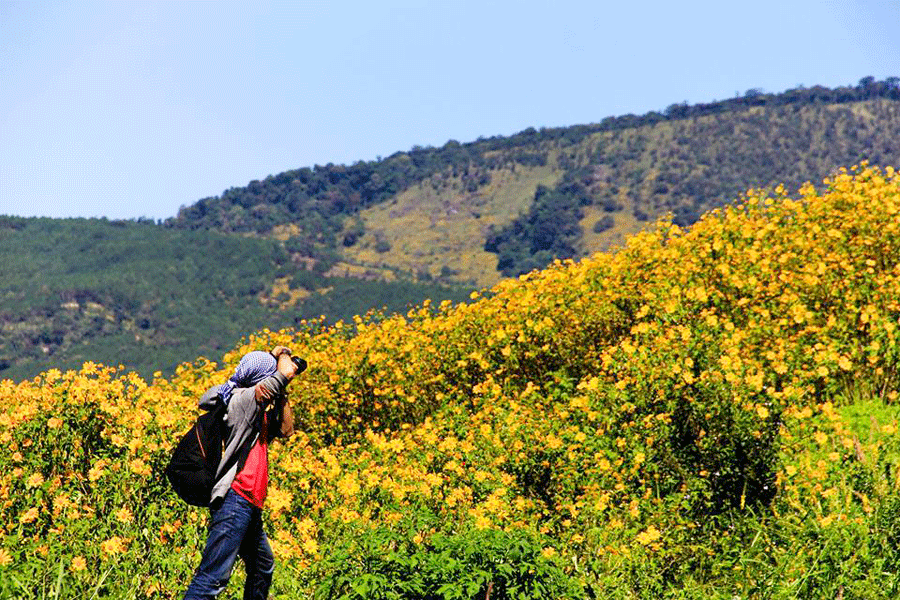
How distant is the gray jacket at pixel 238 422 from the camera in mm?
5301

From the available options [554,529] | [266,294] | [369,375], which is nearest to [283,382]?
[554,529]

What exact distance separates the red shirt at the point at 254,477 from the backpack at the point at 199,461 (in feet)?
0.43

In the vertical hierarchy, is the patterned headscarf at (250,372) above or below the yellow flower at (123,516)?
above

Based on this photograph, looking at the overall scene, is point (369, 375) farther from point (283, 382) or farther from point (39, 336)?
point (39, 336)

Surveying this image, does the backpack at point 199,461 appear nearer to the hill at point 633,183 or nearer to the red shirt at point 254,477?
the red shirt at point 254,477

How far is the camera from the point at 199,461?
5.30m

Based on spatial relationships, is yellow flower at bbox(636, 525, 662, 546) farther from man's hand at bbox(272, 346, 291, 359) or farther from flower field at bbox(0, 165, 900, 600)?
man's hand at bbox(272, 346, 291, 359)

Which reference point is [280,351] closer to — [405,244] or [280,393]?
[280,393]

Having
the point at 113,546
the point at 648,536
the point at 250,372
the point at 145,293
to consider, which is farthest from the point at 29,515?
the point at 145,293

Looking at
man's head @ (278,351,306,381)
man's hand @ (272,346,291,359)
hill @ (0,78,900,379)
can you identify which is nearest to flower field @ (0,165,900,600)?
man's head @ (278,351,306,381)

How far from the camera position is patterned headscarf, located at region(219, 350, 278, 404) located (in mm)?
5422

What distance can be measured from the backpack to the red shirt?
13 cm

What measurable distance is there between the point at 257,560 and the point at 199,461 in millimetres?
662

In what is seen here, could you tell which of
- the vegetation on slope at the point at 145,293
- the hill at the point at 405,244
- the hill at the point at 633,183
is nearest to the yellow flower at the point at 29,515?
the vegetation on slope at the point at 145,293
